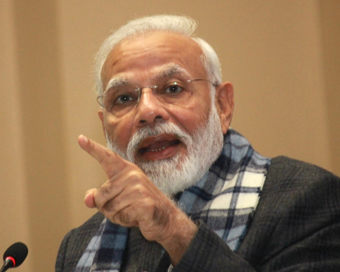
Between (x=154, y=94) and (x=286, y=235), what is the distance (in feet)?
2.73

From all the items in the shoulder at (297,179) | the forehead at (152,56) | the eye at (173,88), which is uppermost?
the forehead at (152,56)

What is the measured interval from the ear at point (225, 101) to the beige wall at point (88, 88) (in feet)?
2.60

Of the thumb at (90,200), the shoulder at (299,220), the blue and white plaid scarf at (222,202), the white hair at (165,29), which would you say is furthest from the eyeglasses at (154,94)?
the thumb at (90,200)

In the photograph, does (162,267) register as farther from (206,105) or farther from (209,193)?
(206,105)

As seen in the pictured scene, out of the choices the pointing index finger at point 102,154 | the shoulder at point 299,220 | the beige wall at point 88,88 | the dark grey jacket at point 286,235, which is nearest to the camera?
the pointing index finger at point 102,154

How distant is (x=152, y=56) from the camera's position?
1.94 m

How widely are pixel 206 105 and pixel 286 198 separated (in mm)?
625

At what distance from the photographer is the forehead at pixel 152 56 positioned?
1934mm

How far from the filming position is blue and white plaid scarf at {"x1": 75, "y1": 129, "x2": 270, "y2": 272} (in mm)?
1622

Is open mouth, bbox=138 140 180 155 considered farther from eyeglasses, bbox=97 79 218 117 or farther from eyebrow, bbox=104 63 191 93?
eyebrow, bbox=104 63 191 93

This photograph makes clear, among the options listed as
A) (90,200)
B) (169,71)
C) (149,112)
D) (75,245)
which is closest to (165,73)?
(169,71)

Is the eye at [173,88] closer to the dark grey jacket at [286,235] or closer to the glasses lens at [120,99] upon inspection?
the glasses lens at [120,99]

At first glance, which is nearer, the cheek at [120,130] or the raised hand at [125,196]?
the raised hand at [125,196]

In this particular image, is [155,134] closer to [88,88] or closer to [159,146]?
[159,146]
